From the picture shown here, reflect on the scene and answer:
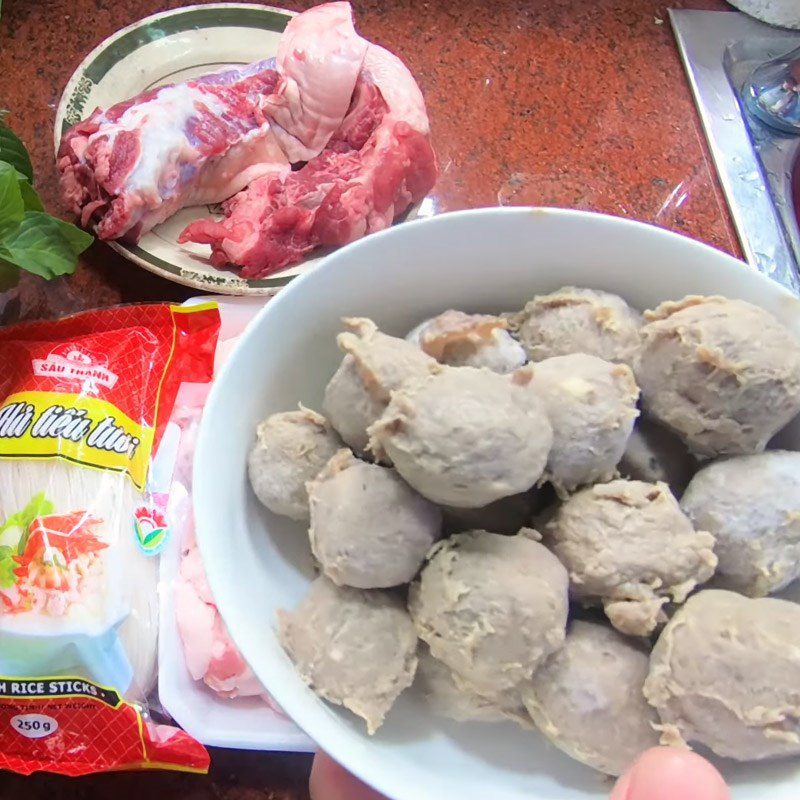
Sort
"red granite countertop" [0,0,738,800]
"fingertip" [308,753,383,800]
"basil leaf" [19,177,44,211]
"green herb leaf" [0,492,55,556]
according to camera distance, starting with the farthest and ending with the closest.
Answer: "red granite countertop" [0,0,738,800] < "basil leaf" [19,177,44,211] < "green herb leaf" [0,492,55,556] < "fingertip" [308,753,383,800]

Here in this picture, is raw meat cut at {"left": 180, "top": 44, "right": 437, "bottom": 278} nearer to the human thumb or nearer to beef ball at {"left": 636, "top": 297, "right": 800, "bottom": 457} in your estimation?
beef ball at {"left": 636, "top": 297, "right": 800, "bottom": 457}

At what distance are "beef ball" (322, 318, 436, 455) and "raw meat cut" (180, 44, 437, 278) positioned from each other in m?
0.49

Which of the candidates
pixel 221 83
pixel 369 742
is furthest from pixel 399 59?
pixel 369 742

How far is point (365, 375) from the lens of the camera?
0.55 m

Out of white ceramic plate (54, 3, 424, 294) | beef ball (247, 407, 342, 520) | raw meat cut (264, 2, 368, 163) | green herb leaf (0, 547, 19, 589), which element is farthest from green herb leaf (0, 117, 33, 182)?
beef ball (247, 407, 342, 520)

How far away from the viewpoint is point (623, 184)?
47.1 inches

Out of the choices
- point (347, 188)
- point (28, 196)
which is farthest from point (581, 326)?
point (28, 196)

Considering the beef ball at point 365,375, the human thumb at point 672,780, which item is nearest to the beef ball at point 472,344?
the beef ball at point 365,375

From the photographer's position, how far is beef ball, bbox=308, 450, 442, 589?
0.51 m

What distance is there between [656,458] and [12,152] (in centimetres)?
81

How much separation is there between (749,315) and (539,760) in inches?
13.5

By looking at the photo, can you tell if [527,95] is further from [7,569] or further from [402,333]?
[7,569]

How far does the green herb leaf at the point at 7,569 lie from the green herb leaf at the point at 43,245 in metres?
0.32

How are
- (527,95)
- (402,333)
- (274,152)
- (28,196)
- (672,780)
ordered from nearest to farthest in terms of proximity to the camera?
1. (672,780)
2. (402,333)
3. (28,196)
4. (274,152)
5. (527,95)
